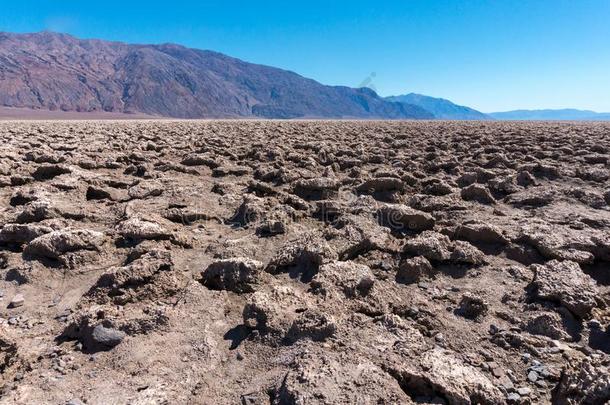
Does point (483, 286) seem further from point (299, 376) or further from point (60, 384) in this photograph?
point (60, 384)

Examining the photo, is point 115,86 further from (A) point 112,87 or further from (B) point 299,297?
(B) point 299,297

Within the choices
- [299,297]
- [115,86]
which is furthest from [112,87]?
[299,297]

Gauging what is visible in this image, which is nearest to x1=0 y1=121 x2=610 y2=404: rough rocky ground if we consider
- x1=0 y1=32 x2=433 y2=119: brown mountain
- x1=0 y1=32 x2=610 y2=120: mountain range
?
x1=0 y1=32 x2=610 y2=120: mountain range

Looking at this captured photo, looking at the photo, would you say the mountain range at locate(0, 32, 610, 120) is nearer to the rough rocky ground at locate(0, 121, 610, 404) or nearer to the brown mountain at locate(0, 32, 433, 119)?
the brown mountain at locate(0, 32, 433, 119)

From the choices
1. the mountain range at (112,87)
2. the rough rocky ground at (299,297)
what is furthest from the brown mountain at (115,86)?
the rough rocky ground at (299,297)

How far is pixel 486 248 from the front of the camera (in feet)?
9.62

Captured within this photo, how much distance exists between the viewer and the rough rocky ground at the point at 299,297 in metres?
1.57

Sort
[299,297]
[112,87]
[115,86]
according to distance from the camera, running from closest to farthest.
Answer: [299,297] < [112,87] < [115,86]

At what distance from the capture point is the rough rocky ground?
5.15ft

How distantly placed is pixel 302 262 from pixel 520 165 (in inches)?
187

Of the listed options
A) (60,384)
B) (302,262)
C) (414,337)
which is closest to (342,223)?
(302,262)

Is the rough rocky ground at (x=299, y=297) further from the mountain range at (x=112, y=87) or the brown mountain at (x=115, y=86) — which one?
the brown mountain at (x=115, y=86)

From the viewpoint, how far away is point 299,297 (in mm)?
2160

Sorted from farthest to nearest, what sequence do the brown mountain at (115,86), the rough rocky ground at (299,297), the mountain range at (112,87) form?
the brown mountain at (115,86)
the mountain range at (112,87)
the rough rocky ground at (299,297)
